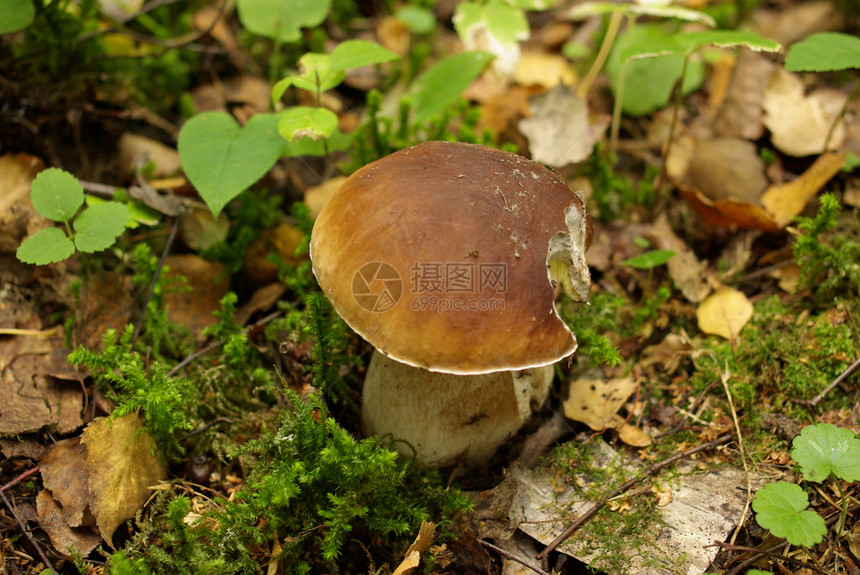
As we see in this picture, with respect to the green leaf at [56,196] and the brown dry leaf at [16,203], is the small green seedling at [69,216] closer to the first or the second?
the green leaf at [56,196]

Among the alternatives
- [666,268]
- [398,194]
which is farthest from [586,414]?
[398,194]

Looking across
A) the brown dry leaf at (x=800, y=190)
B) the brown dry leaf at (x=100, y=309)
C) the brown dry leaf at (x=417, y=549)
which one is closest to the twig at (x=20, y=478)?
the brown dry leaf at (x=100, y=309)

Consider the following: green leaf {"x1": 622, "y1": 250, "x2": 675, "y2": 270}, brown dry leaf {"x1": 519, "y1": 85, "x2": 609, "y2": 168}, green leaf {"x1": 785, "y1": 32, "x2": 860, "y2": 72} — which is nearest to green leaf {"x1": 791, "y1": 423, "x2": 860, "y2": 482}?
green leaf {"x1": 622, "y1": 250, "x2": 675, "y2": 270}

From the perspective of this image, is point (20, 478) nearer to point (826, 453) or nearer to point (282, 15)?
point (282, 15)

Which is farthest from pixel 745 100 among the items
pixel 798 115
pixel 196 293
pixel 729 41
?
pixel 196 293

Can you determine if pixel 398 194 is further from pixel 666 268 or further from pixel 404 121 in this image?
pixel 666 268
